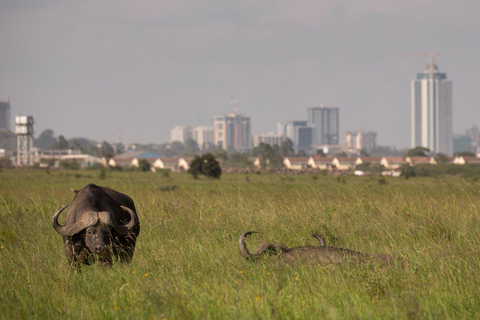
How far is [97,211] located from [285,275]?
98.5 inches

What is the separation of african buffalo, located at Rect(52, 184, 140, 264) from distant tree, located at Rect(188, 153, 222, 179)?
4611 centimetres

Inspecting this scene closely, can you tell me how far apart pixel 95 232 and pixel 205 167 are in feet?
160

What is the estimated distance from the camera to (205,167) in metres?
56.2

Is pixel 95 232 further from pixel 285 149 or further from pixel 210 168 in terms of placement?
pixel 285 149

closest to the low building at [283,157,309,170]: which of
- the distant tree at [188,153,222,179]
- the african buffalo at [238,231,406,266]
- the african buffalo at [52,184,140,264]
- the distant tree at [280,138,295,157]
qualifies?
the distant tree at [280,138,295,157]

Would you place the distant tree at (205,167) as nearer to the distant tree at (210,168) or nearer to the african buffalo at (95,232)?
the distant tree at (210,168)

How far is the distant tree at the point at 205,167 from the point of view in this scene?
55169 millimetres

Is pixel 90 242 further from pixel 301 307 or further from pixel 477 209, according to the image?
pixel 477 209

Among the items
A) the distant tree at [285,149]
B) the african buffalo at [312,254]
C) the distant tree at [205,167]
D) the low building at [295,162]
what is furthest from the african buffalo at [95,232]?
the distant tree at [285,149]

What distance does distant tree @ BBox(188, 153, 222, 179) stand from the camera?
55.2 meters

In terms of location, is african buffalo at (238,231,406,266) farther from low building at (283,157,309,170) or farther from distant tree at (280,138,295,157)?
distant tree at (280,138,295,157)

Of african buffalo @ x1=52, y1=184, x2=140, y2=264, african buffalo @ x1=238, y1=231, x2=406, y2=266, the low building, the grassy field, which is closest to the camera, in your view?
the grassy field

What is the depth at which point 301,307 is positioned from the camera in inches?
231

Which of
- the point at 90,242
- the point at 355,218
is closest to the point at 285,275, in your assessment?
the point at 90,242
